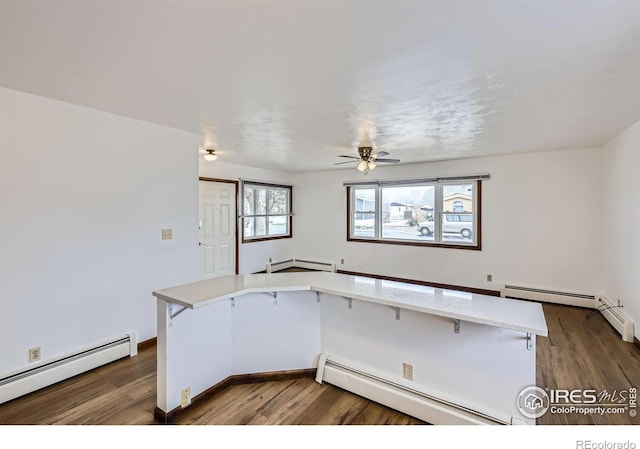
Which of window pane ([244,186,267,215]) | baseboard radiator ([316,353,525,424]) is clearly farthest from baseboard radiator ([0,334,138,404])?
window pane ([244,186,267,215])

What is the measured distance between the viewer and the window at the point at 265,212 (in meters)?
6.07

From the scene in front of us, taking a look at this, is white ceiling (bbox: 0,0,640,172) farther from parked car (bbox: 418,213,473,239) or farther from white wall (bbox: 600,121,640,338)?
parked car (bbox: 418,213,473,239)

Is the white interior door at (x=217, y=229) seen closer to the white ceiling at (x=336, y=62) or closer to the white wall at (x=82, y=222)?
the white wall at (x=82, y=222)

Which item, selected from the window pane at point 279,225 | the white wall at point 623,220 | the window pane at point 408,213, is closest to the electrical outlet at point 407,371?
the white wall at point 623,220

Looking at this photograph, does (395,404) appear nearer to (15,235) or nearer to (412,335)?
(412,335)

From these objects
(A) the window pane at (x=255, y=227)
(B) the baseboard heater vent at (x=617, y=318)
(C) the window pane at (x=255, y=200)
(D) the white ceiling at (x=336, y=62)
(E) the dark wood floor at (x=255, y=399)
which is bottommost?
(E) the dark wood floor at (x=255, y=399)

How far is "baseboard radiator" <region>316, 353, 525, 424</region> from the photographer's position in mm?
1928

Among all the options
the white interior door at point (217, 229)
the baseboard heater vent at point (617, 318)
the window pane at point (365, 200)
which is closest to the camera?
the baseboard heater vent at point (617, 318)

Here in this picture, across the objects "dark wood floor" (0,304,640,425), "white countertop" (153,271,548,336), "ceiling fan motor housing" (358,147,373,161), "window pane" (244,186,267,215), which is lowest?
"dark wood floor" (0,304,640,425)

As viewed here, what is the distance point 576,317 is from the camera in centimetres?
398

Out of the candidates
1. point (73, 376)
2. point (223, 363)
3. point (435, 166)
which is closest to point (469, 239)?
point (435, 166)

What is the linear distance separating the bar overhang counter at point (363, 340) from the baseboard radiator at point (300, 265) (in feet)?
13.1

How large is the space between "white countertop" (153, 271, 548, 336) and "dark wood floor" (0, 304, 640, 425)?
78 centimetres

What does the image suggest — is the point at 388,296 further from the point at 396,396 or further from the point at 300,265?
the point at 300,265
